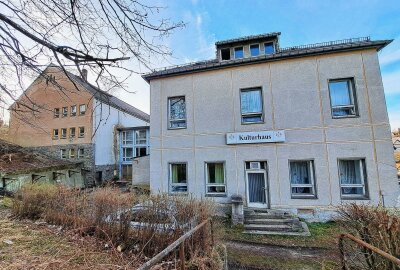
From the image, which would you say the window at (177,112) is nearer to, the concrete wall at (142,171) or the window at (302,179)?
the concrete wall at (142,171)

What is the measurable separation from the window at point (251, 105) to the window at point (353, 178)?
457 cm

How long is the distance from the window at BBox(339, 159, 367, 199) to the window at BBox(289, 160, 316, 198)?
50.4 inches

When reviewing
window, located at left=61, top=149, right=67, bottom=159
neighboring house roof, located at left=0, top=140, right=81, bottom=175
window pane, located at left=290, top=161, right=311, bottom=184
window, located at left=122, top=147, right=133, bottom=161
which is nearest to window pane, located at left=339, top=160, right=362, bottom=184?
window pane, located at left=290, top=161, right=311, bottom=184

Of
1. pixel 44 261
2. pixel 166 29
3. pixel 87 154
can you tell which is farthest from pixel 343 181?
pixel 87 154

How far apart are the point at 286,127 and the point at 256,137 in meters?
1.58

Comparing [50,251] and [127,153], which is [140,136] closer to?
[127,153]

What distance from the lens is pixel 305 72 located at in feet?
37.4

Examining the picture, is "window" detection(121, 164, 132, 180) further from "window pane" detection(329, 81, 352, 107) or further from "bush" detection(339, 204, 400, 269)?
"bush" detection(339, 204, 400, 269)

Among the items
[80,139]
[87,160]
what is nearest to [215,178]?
[87,160]

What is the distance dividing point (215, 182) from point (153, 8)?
32.9 ft

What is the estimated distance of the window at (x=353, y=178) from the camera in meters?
10.3

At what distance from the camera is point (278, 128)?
11391 mm

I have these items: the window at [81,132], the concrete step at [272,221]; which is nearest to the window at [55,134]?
the window at [81,132]

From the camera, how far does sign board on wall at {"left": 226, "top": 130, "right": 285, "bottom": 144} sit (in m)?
11.2
